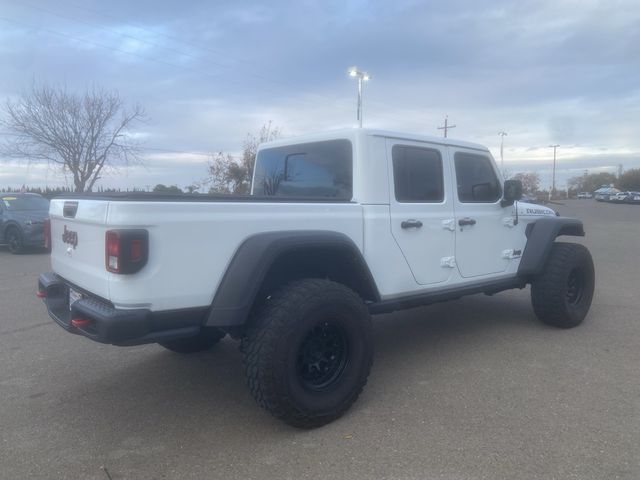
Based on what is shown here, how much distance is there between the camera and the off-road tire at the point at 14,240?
1267 cm

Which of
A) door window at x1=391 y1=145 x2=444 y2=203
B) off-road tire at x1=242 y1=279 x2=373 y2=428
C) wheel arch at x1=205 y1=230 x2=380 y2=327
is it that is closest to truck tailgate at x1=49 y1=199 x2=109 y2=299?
wheel arch at x1=205 y1=230 x2=380 y2=327

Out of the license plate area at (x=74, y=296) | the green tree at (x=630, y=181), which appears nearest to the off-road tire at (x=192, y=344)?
the license plate area at (x=74, y=296)

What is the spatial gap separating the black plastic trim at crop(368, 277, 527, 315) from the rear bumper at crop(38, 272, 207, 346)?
56.3 inches

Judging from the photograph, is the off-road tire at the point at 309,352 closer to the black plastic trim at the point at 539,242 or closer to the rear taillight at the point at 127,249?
the rear taillight at the point at 127,249

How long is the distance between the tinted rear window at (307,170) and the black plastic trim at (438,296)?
86 centimetres

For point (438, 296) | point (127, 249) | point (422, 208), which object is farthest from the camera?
point (438, 296)

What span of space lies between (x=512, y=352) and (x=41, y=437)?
382 centimetres

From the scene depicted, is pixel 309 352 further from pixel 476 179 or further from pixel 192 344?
pixel 476 179

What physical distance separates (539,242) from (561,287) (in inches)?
19.8

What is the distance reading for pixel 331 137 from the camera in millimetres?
4219

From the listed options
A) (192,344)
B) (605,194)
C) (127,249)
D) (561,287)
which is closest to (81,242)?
(127,249)

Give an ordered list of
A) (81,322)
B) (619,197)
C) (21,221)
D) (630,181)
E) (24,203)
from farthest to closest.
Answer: (630,181)
(619,197)
(24,203)
(21,221)
(81,322)

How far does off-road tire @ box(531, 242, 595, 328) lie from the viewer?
525 centimetres

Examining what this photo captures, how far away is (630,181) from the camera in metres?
68.3
